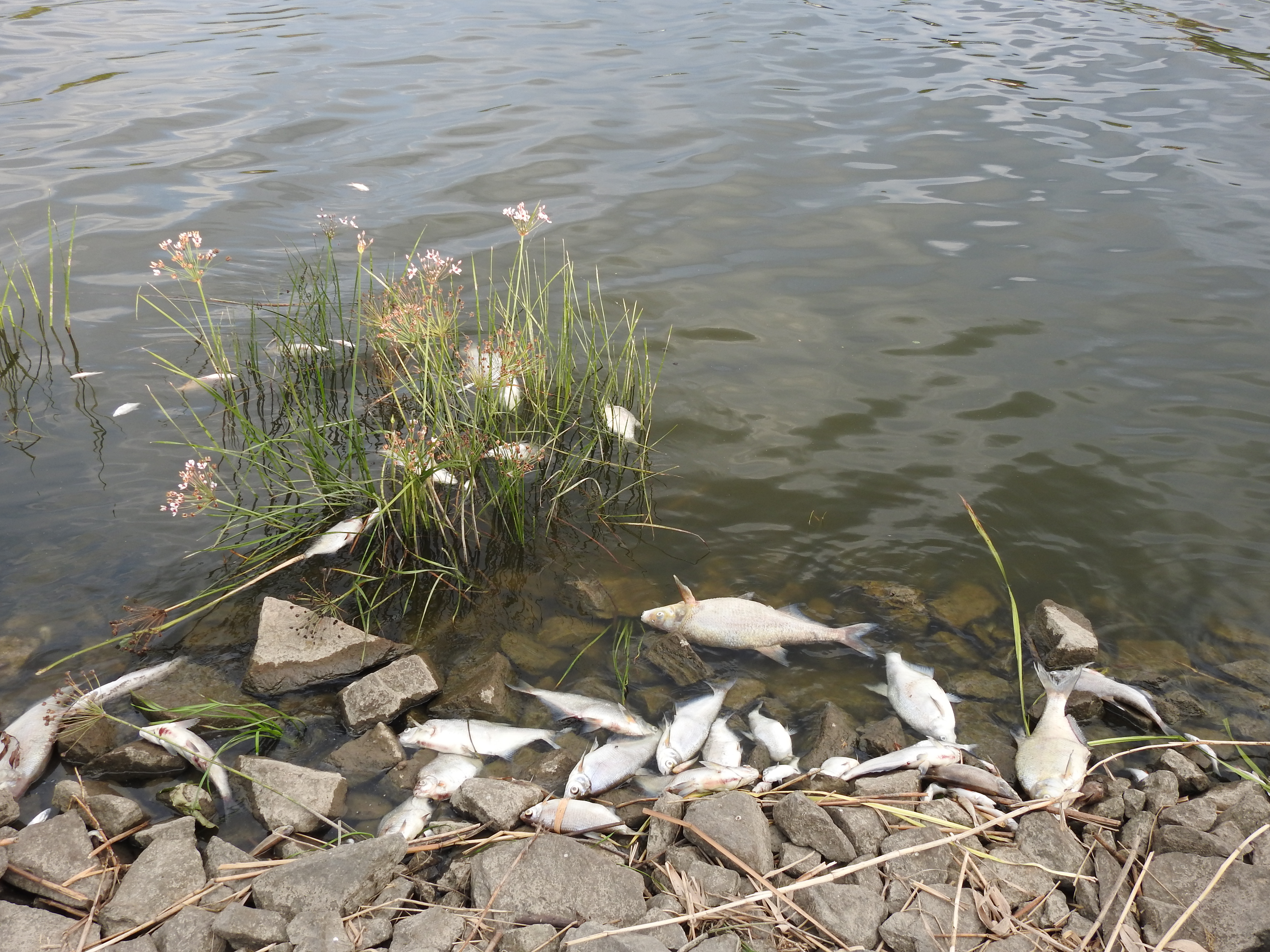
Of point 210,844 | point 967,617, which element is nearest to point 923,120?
point 967,617

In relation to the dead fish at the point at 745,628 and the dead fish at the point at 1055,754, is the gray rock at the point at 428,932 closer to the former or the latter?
the dead fish at the point at 745,628

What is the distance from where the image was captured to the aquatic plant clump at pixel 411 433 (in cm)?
422

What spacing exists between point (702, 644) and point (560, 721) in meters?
0.78

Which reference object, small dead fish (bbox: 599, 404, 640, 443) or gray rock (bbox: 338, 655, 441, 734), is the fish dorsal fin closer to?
small dead fish (bbox: 599, 404, 640, 443)

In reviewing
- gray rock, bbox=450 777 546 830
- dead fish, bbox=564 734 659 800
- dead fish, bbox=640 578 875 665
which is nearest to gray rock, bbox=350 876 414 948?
gray rock, bbox=450 777 546 830

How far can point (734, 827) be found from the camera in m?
2.94

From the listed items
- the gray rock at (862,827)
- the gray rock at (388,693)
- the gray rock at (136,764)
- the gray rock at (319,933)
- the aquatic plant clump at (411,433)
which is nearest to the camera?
the gray rock at (319,933)

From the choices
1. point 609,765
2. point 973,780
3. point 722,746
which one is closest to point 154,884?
point 609,765

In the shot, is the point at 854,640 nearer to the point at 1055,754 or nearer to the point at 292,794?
the point at 1055,754

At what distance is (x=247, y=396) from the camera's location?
18.2 feet

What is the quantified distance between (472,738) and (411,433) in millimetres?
1535

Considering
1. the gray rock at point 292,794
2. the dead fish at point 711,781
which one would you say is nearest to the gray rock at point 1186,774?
the dead fish at point 711,781

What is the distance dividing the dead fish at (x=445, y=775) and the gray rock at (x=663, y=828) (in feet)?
2.37

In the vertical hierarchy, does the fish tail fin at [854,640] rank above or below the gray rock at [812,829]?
below
